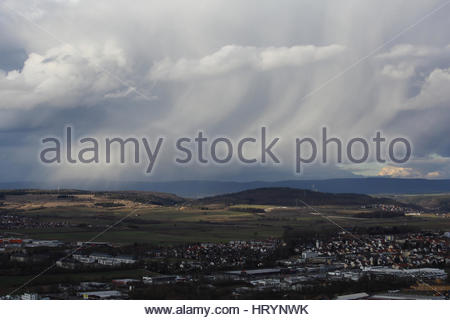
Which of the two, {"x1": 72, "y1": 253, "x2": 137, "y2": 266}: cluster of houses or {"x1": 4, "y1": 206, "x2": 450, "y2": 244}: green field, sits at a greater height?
{"x1": 4, "y1": 206, "x2": 450, "y2": 244}: green field

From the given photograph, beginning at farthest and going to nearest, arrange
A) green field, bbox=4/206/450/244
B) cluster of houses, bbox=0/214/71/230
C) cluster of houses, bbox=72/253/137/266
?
cluster of houses, bbox=0/214/71/230, green field, bbox=4/206/450/244, cluster of houses, bbox=72/253/137/266

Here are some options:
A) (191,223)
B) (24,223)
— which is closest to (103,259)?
(191,223)

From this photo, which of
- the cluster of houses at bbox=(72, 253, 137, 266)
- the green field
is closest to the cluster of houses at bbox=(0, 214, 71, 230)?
Result: the green field

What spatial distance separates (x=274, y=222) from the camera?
24000mm

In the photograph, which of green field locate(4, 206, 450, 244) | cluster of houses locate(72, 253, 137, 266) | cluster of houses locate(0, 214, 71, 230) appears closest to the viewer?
cluster of houses locate(72, 253, 137, 266)

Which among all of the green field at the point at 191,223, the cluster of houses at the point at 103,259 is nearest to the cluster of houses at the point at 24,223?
the green field at the point at 191,223

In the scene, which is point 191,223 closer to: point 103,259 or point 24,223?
point 24,223

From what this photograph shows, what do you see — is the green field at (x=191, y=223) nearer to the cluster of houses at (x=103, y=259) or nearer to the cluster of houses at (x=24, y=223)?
the cluster of houses at (x=24, y=223)

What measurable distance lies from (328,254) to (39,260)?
7.36m

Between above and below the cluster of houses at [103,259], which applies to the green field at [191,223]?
above

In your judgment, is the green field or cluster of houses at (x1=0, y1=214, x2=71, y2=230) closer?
the green field

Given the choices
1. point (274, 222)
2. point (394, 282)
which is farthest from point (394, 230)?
point (394, 282)

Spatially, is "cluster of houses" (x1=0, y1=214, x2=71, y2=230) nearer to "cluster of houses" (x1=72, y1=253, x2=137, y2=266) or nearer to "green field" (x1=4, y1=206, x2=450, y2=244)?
"green field" (x1=4, y1=206, x2=450, y2=244)
